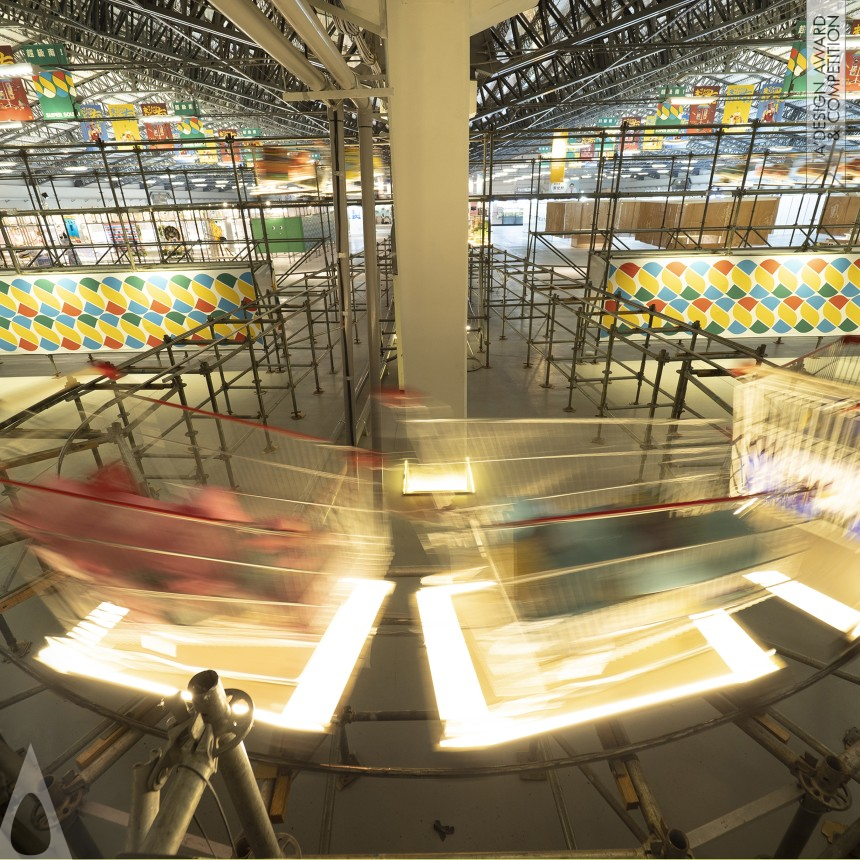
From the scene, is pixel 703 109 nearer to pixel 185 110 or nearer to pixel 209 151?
pixel 185 110

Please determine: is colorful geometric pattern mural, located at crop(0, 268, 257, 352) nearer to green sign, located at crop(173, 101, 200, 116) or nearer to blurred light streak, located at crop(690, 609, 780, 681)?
blurred light streak, located at crop(690, 609, 780, 681)

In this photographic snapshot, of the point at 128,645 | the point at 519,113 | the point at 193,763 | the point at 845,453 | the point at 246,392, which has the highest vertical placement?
the point at 519,113

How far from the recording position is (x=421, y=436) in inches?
184

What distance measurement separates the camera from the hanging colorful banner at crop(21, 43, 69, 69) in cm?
895

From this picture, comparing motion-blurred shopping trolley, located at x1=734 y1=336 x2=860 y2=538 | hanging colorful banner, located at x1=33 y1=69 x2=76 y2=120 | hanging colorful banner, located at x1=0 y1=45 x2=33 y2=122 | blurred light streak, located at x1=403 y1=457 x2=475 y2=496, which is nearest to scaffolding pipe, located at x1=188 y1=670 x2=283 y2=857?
motion-blurred shopping trolley, located at x1=734 y1=336 x2=860 y2=538

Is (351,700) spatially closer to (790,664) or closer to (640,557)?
(640,557)

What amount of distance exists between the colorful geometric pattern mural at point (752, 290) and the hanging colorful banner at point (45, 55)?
10.7m

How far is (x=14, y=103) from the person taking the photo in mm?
9672

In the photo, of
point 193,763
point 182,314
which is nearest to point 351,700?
point 193,763

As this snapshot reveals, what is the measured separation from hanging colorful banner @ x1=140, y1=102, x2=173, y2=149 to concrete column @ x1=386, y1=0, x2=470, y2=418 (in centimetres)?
1257

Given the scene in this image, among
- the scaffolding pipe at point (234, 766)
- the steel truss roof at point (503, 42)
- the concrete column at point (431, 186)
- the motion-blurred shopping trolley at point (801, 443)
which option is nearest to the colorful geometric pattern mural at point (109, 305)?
the steel truss roof at point (503, 42)

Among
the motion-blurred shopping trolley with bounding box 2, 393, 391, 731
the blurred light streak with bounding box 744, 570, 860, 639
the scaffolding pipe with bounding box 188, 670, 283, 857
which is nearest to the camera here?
the scaffolding pipe with bounding box 188, 670, 283, 857

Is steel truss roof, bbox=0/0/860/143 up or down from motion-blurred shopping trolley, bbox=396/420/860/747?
up

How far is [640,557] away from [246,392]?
6574 mm
